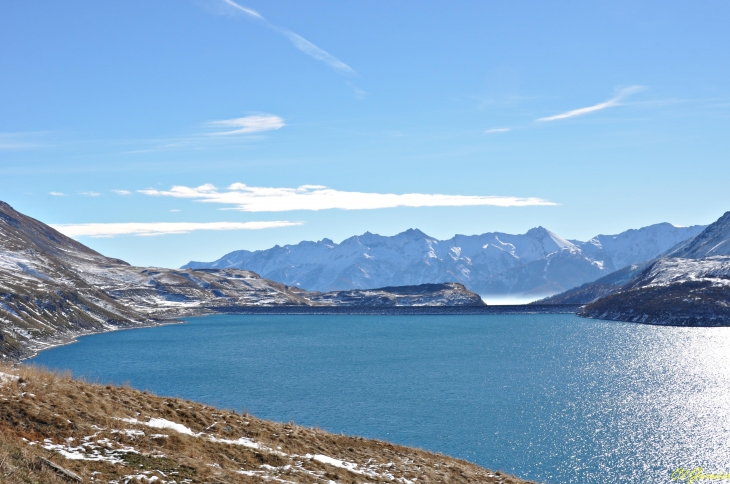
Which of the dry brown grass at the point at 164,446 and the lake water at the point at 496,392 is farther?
the lake water at the point at 496,392

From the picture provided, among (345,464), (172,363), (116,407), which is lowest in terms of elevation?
(172,363)

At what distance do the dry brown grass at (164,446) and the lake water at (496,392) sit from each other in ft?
104

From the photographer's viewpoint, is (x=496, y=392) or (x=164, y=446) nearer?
(x=164, y=446)

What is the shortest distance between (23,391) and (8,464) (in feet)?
25.5

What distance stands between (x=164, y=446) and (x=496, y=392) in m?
90.4

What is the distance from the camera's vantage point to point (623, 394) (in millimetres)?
102750

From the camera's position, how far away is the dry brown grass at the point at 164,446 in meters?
20.8

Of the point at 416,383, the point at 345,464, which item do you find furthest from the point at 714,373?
the point at 345,464

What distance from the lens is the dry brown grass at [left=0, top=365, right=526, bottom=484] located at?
818 inches

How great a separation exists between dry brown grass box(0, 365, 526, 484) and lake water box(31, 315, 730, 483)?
104 feet

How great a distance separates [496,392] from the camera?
106m

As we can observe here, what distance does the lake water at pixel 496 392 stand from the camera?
67750 millimetres

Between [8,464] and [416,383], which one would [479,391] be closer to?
[416,383]

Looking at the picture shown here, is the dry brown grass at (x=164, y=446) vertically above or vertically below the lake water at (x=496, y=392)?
above
